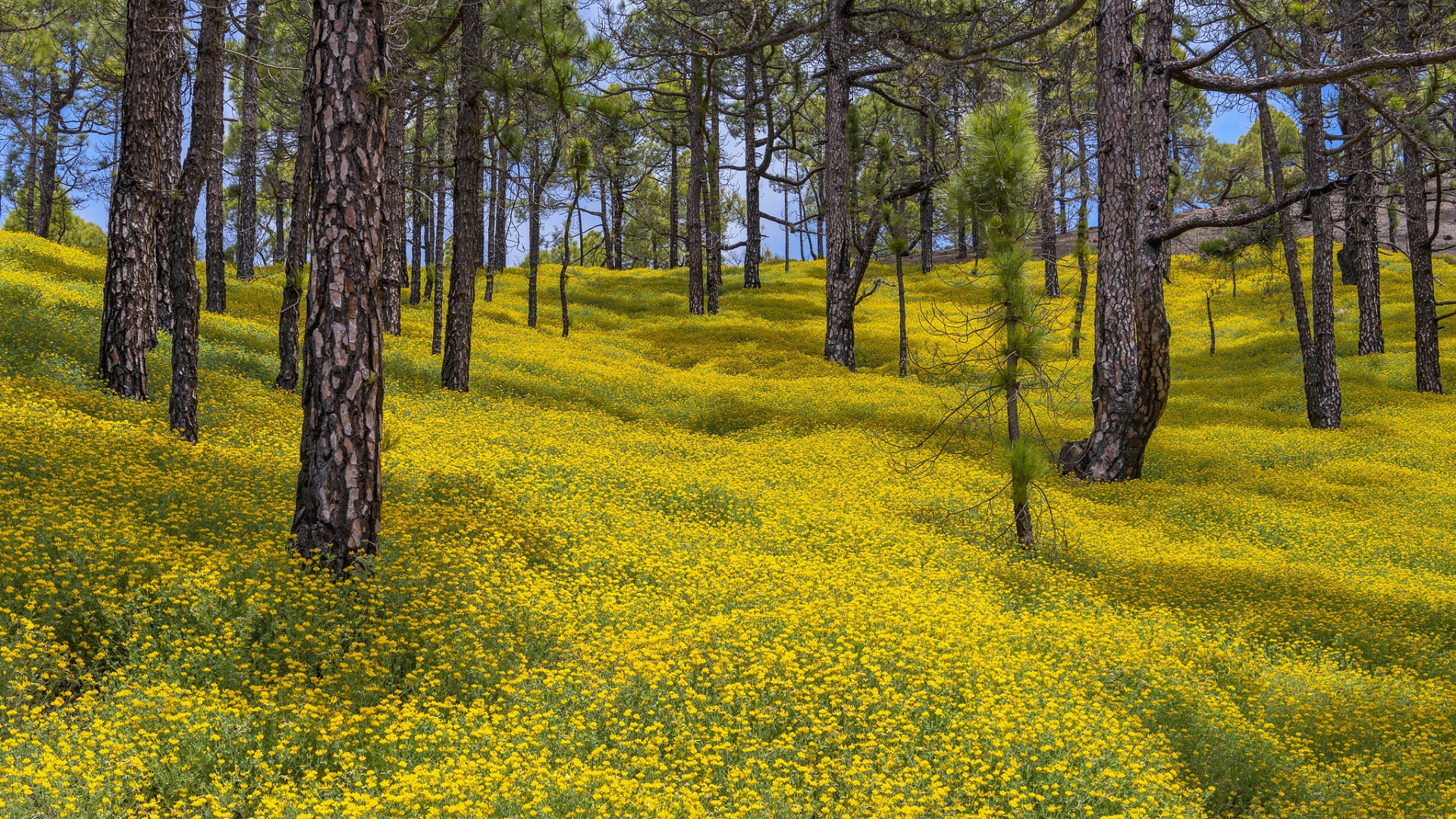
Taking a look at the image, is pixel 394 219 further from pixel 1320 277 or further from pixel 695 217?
pixel 1320 277

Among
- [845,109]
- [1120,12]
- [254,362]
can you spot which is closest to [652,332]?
[845,109]

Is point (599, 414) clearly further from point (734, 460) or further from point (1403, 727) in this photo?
point (1403, 727)

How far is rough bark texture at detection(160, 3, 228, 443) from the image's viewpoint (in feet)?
34.0

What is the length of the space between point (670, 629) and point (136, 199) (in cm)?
1060

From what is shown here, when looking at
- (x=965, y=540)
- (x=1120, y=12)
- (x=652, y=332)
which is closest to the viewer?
(x=965, y=540)

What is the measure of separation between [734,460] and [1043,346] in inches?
222

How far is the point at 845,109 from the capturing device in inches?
907

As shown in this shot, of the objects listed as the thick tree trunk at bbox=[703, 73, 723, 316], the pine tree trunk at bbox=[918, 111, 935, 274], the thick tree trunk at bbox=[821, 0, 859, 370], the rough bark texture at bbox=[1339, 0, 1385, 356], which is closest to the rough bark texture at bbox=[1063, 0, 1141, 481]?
the thick tree trunk at bbox=[821, 0, 859, 370]

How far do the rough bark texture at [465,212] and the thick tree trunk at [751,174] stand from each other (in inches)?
679

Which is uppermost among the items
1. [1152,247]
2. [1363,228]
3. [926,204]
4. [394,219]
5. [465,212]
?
[926,204]

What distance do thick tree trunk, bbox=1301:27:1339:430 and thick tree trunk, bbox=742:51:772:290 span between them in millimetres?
18635

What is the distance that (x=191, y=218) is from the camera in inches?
475

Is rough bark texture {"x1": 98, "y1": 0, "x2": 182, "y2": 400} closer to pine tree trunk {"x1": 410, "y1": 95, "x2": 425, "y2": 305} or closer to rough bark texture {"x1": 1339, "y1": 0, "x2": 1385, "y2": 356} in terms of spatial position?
pine tree trunk {"x1": 410, "y1": 95, "x2": 425, "y2": 305}

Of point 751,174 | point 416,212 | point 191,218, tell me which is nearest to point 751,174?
point 751,174
